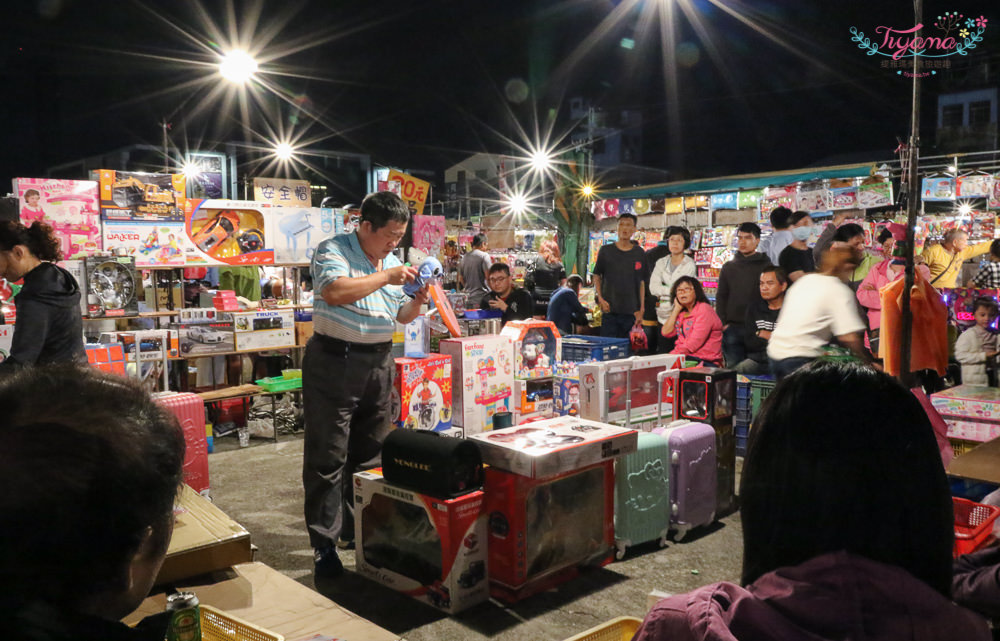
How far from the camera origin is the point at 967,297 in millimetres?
6941

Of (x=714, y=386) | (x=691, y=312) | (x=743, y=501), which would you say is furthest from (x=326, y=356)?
(x=691, y=312)

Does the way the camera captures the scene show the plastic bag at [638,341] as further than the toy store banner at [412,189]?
No

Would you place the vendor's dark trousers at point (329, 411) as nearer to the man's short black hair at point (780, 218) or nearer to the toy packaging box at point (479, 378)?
the toy packaging box at point (479, 378)

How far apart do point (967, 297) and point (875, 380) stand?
280 inches

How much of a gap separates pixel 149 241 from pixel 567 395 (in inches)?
160

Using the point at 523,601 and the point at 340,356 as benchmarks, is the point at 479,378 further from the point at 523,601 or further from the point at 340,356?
the point at 523,601

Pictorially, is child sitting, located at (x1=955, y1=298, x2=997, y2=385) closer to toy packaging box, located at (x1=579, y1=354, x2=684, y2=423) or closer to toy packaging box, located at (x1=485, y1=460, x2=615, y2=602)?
toy packaging box, located at (x1=579, y1=354, x2=684, y2=423)

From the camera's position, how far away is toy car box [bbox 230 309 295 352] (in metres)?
6.73

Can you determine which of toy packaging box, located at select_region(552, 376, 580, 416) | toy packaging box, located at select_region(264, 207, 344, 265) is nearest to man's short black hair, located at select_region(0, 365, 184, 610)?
toy packaging box, located at select_region(552, 376, 580, 416)

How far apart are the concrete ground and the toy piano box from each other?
2.25ft

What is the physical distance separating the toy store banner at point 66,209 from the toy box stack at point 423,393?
310 centimetres

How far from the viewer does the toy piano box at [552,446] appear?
11.2 feet

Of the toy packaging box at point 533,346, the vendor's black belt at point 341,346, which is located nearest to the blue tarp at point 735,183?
the toy packaging box at point 533,346

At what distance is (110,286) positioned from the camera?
20.0ft
